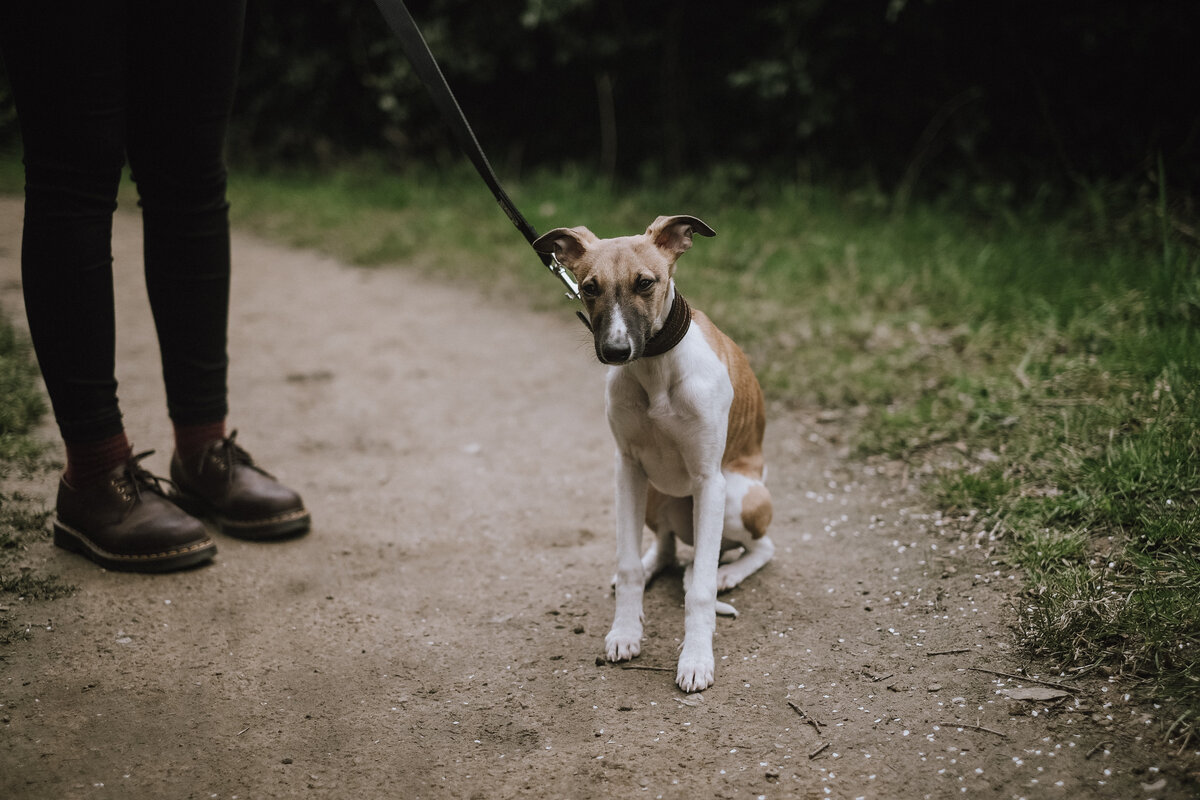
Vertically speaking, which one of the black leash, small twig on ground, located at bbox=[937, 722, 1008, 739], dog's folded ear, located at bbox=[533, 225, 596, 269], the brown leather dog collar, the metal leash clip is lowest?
small twig on ground, located at bbox=[937, 722, 1008, 739]

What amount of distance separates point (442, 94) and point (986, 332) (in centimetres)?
288

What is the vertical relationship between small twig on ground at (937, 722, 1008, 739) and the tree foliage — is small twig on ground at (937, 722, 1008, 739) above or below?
below

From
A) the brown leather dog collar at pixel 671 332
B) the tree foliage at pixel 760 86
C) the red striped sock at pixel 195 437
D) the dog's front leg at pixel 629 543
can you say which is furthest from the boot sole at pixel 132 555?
the tree foliage at pixel 760 86

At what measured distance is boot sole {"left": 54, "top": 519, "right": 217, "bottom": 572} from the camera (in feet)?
8.68

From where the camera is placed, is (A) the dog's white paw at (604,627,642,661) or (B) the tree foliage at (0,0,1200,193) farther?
(B) the tree foliage at (0,0,1200,193)

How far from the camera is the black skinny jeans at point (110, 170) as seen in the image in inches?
89.1

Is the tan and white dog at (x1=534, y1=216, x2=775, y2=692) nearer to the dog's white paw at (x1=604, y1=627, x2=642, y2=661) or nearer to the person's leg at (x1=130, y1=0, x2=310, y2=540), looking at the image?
the dog's white paw at (x1=604, y1=627, x2=642, y2=661)

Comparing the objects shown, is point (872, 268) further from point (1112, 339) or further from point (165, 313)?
point (165, 313)

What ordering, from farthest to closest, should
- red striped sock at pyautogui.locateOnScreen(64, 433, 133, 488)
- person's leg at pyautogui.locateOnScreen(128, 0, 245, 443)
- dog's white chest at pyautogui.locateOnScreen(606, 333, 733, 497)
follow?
red striped sock at pyautogui.locateOnScreen(64, 433, 133, 488)
person's leg at pyautogui.locateOnScreen(128, 0, 245, 443)
dog's white chest at pyautogui.locateOnScreen(606, 333, 733, 497)

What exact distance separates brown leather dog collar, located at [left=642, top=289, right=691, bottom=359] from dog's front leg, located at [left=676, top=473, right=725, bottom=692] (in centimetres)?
38

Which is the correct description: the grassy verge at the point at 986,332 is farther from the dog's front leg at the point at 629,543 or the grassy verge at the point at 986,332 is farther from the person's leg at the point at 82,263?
the person's leg at the point at 82,263

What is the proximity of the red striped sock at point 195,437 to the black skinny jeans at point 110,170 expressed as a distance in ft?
0.37

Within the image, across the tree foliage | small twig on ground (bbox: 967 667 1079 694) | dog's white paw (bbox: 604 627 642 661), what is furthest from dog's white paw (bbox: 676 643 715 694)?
the tree foliage

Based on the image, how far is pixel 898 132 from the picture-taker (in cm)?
693
